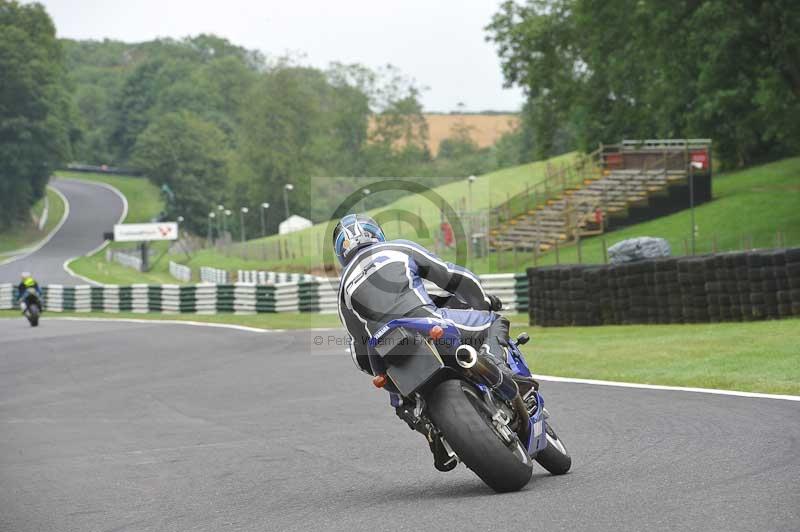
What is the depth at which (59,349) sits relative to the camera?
23.1 m

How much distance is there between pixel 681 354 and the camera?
15.1 meters

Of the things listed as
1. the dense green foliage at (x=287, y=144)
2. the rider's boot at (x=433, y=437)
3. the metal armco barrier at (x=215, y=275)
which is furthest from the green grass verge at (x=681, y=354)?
the dense green foliage at (x=287, y=144)

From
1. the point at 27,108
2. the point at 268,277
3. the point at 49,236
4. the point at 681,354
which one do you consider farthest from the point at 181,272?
the point at 681,354

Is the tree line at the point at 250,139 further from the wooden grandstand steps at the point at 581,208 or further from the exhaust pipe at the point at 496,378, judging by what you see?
the exhaust pipe at the point at 496,378

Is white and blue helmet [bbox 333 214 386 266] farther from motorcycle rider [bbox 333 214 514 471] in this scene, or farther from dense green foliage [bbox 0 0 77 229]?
dense green foliage [bbox 0 0 77 229]

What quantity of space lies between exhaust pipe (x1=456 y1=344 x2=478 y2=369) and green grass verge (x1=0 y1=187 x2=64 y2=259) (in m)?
88.3

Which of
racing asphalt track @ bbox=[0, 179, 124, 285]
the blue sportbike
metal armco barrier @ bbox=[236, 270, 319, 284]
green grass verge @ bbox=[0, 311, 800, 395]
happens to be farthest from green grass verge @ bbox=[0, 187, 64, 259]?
the blue sportbike

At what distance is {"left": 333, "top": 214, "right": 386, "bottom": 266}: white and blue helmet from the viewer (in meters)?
7.29

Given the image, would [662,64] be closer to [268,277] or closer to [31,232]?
[268,277]

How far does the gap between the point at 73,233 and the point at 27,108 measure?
11830mm

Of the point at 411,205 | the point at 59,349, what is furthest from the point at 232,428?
the point at 411,205

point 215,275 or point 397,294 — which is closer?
point 397,294

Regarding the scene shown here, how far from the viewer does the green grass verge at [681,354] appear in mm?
12219

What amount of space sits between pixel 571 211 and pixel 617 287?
1079 inches
